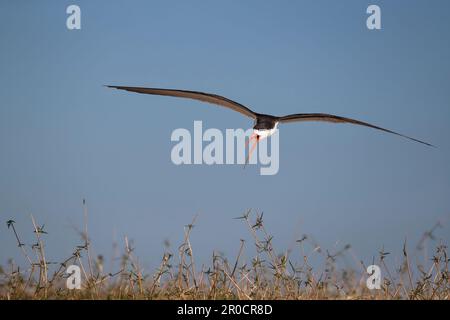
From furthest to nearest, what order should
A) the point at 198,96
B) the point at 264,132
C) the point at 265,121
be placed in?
1. the point at 264,132
2. the point at 265,121
3. the point at 198,96

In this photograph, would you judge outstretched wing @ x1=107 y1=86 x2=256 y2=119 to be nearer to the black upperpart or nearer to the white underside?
the black upperpart

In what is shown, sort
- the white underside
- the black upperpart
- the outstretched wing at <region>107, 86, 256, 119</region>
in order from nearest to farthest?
the outstretched wing at <region>107, 86, 256, 119</region>, the black upperpart, the white underside

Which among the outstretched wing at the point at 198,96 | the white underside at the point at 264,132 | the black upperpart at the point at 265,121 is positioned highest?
the outstretched wing at the point at 198,96

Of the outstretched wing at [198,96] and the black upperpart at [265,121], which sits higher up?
the outstretched wing at [198,96]

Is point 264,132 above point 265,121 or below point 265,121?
below

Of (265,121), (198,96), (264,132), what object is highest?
(198,96)

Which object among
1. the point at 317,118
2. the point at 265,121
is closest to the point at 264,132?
the point at 265,121

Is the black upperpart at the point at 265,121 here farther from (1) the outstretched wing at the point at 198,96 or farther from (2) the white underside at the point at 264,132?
(1) the outstretched wing at the point at 198,96

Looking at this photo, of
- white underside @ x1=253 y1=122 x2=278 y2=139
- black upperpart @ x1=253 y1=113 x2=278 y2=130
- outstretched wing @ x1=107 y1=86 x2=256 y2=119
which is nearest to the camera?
outstretched wing @ x1=107 y1=86 x2=256 y2=119

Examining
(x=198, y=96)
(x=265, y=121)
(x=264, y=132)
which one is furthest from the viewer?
(x=264, y=132)

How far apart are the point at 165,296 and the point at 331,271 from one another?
1839 millimetres

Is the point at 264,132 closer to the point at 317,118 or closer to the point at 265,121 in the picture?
the point at 265,121
